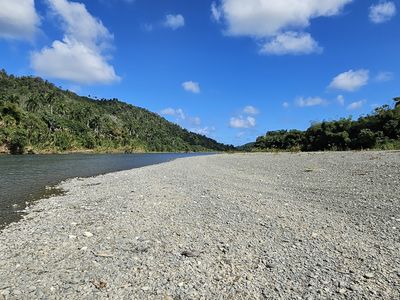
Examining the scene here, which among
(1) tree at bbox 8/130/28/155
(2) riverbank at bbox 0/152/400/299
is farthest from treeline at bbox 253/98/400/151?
(1) tree at bbox 8/130/28/155

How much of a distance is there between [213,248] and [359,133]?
71714mm

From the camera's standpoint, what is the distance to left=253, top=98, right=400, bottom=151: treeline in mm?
64875

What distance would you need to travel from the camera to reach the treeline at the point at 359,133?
64.9 m

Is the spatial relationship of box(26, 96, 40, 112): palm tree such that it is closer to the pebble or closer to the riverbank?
the riverbank

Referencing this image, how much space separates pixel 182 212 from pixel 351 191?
8.94 metres

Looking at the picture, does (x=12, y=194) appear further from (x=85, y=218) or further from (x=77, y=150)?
(x=77, y=150)

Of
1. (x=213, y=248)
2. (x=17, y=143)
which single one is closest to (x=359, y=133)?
(x=213, y=248)

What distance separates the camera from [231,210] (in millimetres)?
14094

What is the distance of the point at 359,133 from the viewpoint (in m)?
71.6

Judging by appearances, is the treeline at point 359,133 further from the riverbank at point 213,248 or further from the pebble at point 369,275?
the pebble at point 369,275

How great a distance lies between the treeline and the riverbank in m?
47.0

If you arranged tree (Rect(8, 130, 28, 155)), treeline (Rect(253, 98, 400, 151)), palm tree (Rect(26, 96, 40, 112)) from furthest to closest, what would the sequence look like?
palm tree (Rect(26, 96, 40, 112))
tree (Rect(8, 130, 28, 155))
treeline (Rect(253, 98, 400, 151))

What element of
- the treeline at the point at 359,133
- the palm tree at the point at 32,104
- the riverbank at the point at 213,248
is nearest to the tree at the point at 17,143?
the palm tree at the point at 32,104

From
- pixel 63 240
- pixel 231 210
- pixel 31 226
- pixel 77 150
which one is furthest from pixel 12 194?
pixel 77 150
